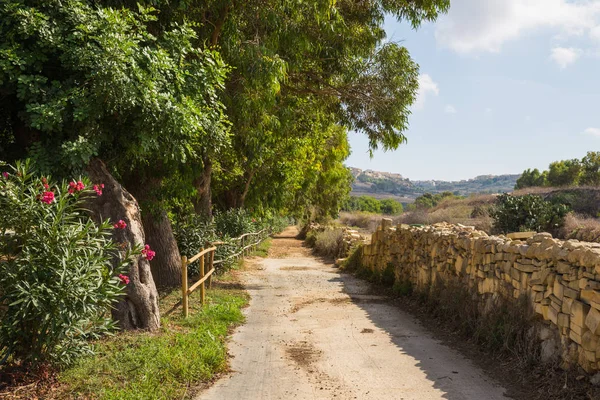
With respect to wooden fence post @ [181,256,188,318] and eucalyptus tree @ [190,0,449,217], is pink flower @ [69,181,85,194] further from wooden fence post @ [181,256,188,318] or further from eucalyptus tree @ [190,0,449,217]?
eucalyptus tree @ [190,0,449,217]

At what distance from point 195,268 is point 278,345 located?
18.6 feet

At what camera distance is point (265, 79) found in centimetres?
985

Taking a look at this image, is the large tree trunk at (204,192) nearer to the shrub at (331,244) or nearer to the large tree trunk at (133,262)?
the large tree trunk at (133,262)

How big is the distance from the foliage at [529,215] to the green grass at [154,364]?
10806 millimetres

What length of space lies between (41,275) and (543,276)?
5.73 meters

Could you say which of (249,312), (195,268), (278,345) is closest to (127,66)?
(278,345)

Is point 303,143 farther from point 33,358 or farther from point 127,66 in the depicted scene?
point 33,358

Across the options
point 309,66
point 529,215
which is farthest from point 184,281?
point 529,215

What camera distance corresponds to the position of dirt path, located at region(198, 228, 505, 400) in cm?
569

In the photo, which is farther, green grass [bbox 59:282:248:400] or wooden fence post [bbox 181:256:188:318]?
wooden fence post [bbox 181:256:188:318]

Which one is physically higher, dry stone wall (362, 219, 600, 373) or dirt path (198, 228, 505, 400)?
dry stone wall (362, 219, 600, 373)

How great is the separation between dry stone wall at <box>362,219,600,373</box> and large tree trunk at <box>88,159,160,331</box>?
5.07 metres

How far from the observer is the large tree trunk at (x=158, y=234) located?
33.7 ft

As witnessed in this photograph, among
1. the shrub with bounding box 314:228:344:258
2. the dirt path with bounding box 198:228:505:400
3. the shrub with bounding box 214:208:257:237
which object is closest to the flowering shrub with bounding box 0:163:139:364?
the dirt path with bounding box 198:228:505:400
